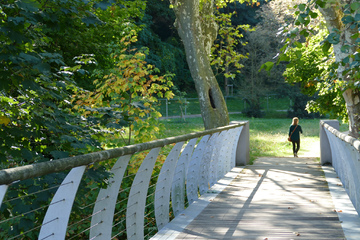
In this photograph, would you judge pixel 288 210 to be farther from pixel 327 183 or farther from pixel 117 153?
pixel 117 153

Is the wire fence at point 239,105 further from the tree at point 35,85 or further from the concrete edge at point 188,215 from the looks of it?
the tree at point 35,85

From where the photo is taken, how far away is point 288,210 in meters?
→ 7.15

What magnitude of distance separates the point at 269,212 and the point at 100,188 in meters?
3.29

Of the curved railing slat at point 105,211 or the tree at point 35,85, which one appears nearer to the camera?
the curved railing slat at point 105,211

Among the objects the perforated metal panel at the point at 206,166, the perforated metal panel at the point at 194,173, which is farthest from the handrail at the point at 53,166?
the perforated metal panel at the point at 206,166

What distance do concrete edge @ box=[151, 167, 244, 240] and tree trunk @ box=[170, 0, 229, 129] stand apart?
5497mm

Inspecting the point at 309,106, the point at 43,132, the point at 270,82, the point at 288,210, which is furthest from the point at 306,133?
the point at 43,132

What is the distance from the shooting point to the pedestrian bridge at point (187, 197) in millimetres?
3459

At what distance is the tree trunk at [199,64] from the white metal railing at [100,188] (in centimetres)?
590

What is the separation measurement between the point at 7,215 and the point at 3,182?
2642mm

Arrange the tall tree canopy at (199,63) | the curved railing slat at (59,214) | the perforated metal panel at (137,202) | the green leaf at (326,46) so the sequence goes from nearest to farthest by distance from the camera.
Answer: the curved railing slat at (59,214) < the green leaf at (326,46) < the perforated metal panel at (137,202) < the tall tree canopy at (199,63)

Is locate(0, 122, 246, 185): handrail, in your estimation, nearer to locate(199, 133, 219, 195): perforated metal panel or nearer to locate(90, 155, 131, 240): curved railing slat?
locate(90, 155, 131, 240): curved railing slat

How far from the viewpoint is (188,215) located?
21.9 ft

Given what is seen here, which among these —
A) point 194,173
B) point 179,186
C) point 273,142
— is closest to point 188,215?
point 179,186
